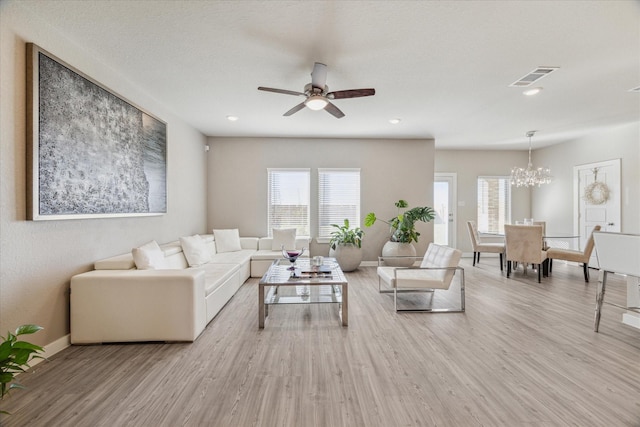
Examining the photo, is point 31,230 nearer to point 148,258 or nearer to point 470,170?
point 148,258

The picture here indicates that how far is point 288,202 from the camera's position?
6.30 m

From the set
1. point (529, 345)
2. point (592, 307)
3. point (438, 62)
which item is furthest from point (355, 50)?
point (592, 307)

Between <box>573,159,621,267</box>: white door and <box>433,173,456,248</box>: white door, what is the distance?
252cm

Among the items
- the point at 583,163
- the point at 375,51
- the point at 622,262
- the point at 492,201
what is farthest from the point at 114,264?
Answer: the point at 583,163

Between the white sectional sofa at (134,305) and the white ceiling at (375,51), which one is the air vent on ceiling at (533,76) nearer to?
the white ceiling at (375,51)

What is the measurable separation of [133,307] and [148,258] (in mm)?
538

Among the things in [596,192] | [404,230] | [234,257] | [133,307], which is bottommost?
[133,307]

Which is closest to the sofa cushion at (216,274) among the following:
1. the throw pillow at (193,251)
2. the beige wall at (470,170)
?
the throw pillow at (193,251)

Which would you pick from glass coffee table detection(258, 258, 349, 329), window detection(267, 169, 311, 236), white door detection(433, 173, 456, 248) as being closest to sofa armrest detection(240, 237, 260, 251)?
window detection(267, 169, 311, 236)

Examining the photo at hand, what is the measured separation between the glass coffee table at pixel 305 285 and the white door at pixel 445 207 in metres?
4.69

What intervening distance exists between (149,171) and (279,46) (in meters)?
2.48

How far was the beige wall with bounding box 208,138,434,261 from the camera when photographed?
20.4ft

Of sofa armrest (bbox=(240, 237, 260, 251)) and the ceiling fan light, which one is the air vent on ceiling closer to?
the ceiling fan light

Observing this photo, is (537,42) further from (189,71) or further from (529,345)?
(189,71)
